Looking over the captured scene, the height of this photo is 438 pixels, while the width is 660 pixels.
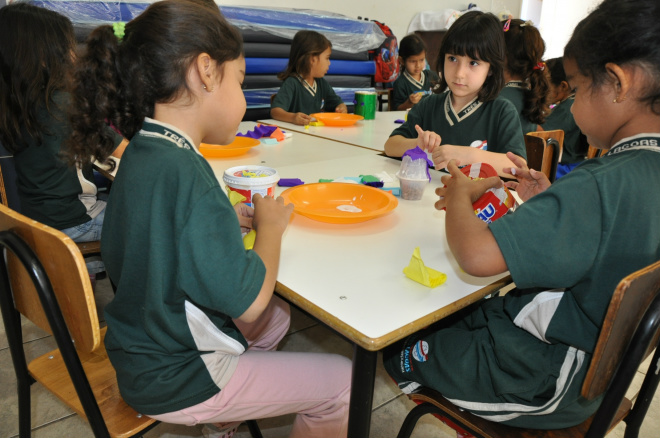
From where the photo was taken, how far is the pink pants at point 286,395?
880mm

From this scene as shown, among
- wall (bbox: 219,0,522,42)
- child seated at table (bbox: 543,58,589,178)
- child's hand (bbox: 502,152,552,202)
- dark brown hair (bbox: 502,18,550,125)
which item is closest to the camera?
child's hand (bbox: 502,152,552,202)

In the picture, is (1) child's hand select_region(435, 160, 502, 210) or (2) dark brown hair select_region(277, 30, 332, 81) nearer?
(1) child's hand select_region(435, 160, 502, 210)

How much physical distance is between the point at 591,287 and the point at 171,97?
81cm

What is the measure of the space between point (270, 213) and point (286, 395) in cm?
36

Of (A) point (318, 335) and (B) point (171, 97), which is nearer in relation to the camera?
(B) point (171, 97)

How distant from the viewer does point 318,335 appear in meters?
2.00

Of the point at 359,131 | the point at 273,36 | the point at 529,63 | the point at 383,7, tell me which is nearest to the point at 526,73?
the point at 529,63

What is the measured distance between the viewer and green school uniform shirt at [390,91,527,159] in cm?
170

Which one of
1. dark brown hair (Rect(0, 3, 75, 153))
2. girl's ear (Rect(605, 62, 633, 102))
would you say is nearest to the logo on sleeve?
girl's ear (Rect(605, 62, 633, 102))

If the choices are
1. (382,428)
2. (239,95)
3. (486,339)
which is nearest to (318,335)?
(382,428)

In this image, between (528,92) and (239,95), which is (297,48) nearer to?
(528,92)

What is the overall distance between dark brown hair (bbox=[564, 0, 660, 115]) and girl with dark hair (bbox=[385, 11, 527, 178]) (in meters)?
0.71

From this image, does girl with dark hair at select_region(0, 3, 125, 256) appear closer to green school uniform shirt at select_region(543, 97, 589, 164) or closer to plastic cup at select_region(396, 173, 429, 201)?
plastic cup at select_region(396, 173, 429, 201)

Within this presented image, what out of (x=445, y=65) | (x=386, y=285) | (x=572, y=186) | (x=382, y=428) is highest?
(x=445, y=65)
